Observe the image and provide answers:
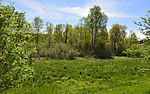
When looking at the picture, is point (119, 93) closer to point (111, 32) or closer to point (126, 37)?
point (111, 32)

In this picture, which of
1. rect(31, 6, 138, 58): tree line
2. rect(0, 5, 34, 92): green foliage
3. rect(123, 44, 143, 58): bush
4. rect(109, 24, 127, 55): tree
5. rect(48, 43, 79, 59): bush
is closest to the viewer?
rect(0, 5, 34, 92): green foliage

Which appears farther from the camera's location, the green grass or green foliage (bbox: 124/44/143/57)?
green foliage (bbox: 124/44/143/57)

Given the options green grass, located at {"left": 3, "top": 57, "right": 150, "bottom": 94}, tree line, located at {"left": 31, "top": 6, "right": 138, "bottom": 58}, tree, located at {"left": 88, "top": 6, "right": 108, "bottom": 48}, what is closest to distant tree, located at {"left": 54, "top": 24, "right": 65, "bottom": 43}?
tree line, located at {"left": 31, "top": 6, "right": 138, "bottom": 58}

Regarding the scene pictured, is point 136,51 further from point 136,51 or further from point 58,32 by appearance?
point 58,32

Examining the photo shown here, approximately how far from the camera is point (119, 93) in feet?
19.5

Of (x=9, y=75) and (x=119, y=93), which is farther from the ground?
(x=9, y=75)

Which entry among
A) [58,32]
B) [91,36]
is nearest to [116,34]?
[91,36]

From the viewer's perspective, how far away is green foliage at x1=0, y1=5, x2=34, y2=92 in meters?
3.94

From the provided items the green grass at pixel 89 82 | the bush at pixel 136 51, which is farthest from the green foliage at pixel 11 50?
the bush at pixel 136 51

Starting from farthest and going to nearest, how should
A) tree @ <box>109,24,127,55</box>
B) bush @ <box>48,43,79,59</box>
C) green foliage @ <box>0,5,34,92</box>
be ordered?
tree @ <box>109,24,127,55</box>
bush @ <box>48,43,79,59</box>
green foliage @ <box>0,5,34,92</box>

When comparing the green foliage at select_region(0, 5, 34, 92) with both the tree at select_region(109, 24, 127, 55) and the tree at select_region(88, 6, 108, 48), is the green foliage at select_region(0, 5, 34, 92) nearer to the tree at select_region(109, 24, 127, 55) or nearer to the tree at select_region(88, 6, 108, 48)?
the tree at select_region(88, 6, 108, 48)

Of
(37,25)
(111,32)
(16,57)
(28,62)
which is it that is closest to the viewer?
(16,57)

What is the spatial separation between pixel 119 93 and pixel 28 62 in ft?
16.2

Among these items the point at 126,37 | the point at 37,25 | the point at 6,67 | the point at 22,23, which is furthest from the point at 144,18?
the point at 126,37
